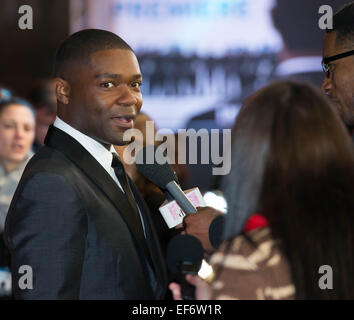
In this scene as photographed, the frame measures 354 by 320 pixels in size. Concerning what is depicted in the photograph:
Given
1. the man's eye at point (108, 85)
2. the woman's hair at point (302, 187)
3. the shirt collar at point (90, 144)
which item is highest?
the man's eye at point (108, 85)

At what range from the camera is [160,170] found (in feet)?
6.31

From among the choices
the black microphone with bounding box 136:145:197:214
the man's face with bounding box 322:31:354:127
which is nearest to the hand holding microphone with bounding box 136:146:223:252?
the black microphone with bounding box 136:145:197:214

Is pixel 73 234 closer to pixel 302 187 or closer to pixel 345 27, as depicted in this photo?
pixel 302 187

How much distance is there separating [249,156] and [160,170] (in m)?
0.67

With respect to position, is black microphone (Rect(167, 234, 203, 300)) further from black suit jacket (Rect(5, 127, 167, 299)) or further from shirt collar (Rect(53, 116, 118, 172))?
shirt collar (Rect(53, 116, 118, 172))

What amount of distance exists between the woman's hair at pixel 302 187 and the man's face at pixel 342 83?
1076 mm

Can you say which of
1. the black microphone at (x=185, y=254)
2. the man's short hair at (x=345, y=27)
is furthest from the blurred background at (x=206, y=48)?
the black microphone at (x=185, y=254)

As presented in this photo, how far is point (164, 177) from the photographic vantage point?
1.89m

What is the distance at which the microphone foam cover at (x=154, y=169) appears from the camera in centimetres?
189

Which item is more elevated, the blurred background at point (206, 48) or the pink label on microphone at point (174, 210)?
the blurred background at point (206, 48)

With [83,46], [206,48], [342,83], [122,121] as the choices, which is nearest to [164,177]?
[122,121]

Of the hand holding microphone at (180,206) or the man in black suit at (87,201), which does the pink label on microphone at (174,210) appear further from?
the man in black suit at (87,201)

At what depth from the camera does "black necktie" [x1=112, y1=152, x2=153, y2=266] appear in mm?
1790

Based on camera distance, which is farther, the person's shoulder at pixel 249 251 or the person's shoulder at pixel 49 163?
the person's shoulder at pixel 49 163
